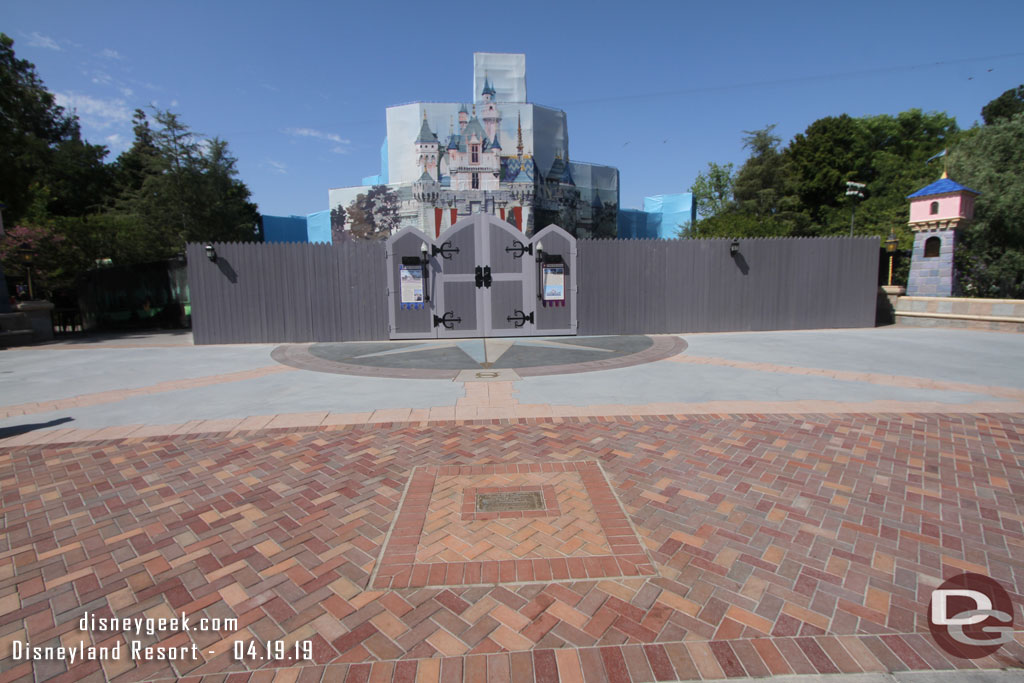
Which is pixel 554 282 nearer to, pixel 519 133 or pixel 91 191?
pixel 519 133

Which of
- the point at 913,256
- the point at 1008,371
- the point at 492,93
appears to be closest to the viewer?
the point at 1008,371

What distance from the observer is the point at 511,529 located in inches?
122

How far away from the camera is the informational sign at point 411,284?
11.5 metres

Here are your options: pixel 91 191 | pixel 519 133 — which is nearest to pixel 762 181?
pixel 519 133

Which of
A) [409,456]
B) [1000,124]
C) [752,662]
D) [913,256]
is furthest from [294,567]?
[1000,124]

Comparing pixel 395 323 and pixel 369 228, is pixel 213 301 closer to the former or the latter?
pixel 395 323

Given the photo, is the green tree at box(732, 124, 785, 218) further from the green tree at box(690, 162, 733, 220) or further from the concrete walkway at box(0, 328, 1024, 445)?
the concrete walkway at box(0, 328, 1024, 445)

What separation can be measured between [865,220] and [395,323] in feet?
113

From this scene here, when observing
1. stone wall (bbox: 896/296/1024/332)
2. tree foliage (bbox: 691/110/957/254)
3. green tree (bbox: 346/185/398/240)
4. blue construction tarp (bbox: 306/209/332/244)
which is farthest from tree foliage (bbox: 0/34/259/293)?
tree foliage (bbox: 691/110/957/254)

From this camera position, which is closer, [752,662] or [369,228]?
[752,662]

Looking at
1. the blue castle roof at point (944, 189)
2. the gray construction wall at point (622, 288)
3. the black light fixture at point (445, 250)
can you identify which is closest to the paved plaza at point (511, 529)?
the gray construction wall at point (622, 288)

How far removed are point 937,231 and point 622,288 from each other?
9719 millimetres

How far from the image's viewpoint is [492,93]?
3909 centimetres

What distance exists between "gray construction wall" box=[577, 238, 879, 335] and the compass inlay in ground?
38.1 inches
